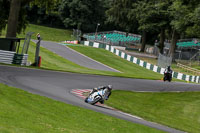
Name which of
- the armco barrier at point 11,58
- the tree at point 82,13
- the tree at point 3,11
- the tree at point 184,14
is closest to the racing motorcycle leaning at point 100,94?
the armco barrier at point 11,58

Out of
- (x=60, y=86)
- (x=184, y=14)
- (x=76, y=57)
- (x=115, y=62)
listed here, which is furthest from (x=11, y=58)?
(x=184, y=14)

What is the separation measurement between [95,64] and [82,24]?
4126 centimetres

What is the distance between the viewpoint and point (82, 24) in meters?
83.9

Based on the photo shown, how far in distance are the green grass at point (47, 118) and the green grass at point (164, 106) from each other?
4.27 metres

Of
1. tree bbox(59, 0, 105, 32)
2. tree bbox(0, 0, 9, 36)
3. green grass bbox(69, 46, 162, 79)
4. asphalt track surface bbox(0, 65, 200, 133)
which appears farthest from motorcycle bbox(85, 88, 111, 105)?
tree bbox(59, 0, 105, 32)

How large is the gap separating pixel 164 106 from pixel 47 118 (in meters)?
11.8

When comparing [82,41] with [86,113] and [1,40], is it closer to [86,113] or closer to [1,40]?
[1,40]

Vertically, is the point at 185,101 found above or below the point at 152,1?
below

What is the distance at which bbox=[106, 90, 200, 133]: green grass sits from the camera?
16.6 m

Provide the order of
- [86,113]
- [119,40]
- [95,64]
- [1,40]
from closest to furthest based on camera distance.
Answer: [86,113] < [1,40] < [95,64] < [119,40]

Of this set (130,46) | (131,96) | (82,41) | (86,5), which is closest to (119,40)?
(130,46)

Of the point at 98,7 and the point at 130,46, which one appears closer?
the point at 130,46

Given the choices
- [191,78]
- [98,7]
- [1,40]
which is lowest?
[191,78]

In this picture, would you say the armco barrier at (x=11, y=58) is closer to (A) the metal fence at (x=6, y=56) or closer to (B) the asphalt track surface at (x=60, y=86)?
→ (A) the metal fence at (x=6, y=56)
